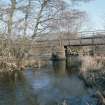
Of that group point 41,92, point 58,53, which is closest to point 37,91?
point 41,92

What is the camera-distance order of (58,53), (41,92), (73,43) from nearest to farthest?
(41,92), (73,43), (58,53)

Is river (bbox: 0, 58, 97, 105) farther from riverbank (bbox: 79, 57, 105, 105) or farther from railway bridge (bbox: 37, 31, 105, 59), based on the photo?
railway bridge (bbox: 37, 31, 105, 59)

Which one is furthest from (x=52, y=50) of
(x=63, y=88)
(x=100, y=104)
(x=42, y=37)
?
(x=100, y=104)

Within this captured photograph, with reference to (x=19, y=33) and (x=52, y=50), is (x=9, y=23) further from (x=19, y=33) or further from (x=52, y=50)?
(x=52, y=50)

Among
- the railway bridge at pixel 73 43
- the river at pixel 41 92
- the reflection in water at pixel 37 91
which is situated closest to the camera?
the river at pixel 41 92

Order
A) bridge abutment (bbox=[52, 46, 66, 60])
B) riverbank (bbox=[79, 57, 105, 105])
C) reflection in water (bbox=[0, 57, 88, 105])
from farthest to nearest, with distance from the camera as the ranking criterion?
bridge abutment (bbox=[52, 46, 66, 60]) → reflection in water (bbox=[0, 57, 88, 105]) → riverbank (bbox=[79, 57, 105, 105])

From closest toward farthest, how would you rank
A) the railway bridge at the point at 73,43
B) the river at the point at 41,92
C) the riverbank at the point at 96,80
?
the riverbank at the point at 96,80
the river at the point at 41,92
the railway bridge at the point at 73,43

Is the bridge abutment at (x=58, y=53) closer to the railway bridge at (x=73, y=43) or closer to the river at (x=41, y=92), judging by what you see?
the railway bridge at (x=73, y=43)

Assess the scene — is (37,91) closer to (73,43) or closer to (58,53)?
(73,43)

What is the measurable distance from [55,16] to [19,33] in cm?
392

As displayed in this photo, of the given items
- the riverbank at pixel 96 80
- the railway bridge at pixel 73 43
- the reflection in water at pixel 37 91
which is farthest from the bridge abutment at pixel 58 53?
the reflection in water at pixel 37 91

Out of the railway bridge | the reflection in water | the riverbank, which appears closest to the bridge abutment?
the railway bridge

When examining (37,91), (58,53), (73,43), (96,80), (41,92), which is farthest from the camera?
(58,53)

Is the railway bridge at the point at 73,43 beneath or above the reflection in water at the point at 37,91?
above
